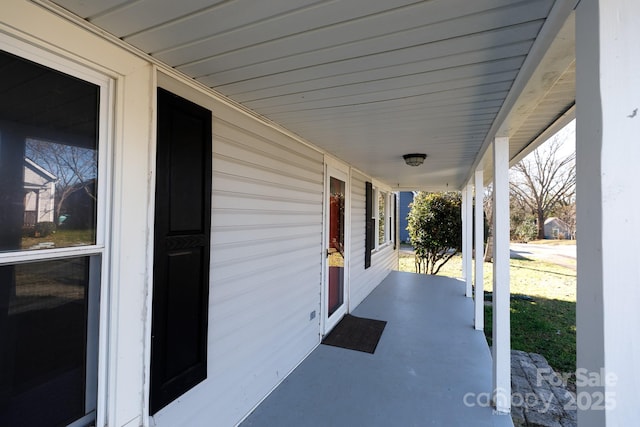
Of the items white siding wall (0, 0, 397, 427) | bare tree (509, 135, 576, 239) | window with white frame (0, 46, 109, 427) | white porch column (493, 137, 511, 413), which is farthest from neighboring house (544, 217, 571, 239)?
window with white frame (0, 46, 109, 427)

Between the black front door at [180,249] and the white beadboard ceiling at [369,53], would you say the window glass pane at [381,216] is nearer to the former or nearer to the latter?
the white beadboard ceiling at [369,53]

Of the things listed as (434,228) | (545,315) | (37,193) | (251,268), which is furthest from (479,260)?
(434,228)

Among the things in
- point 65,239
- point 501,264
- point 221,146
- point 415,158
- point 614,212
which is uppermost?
point 415,158

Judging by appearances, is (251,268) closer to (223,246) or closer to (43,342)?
(223,246)

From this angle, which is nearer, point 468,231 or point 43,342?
point 43,342

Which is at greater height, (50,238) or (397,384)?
(50,238)

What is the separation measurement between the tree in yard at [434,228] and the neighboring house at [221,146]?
6.26 metres

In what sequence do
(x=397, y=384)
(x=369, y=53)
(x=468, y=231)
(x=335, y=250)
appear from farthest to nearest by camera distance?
(x=468, y=231), (x=335, y=250), (x=397, y=384), (x=369, y=53)

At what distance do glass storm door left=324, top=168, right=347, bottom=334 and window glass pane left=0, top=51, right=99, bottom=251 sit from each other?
2963 mm

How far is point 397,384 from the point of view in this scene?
289cm

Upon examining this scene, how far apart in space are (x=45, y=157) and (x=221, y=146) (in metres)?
1.06

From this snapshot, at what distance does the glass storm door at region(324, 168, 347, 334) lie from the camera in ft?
13.5

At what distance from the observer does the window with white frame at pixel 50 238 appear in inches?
43.0

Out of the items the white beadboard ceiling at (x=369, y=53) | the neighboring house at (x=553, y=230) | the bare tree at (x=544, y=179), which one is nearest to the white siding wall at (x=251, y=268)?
the white beadboard ceiling at (x=369, y=53)
